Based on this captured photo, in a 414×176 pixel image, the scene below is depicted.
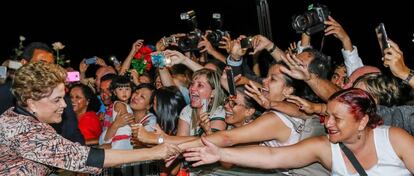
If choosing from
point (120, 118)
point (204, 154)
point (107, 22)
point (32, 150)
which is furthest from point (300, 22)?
point (107, 22)

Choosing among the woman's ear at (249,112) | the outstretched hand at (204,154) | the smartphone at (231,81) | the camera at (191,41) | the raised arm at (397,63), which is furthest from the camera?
the camera at (191,41)

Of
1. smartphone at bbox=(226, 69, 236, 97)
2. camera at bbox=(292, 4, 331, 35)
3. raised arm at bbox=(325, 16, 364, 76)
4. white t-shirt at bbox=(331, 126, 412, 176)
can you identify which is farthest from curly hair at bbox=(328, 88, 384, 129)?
raised arm at bbox=(325, 16, 364, 76)

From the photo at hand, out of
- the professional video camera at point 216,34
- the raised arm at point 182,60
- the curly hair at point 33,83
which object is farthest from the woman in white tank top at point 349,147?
the professional video camera at point 216,34

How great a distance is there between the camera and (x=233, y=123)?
469cm

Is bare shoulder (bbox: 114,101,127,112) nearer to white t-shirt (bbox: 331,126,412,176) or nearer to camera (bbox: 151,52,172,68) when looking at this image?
camera (bbox: 151,52,172,68)

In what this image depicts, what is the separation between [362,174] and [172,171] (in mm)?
2115

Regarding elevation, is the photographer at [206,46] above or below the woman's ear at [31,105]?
above

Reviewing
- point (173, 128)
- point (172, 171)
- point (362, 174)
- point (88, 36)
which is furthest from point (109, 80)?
point (88, 36)

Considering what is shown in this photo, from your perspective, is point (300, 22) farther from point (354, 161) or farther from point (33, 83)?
point (33, 83)

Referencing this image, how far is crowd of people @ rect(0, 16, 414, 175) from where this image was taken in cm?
324

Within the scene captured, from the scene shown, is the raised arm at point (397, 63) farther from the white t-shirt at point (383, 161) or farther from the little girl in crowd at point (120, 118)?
the little girl in crowd at point (120, 118)

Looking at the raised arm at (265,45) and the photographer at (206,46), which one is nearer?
the raised arm at (265,45)

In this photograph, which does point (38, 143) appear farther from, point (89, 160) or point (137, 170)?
point (137, 170)

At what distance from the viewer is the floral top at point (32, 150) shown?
3.11 meters
